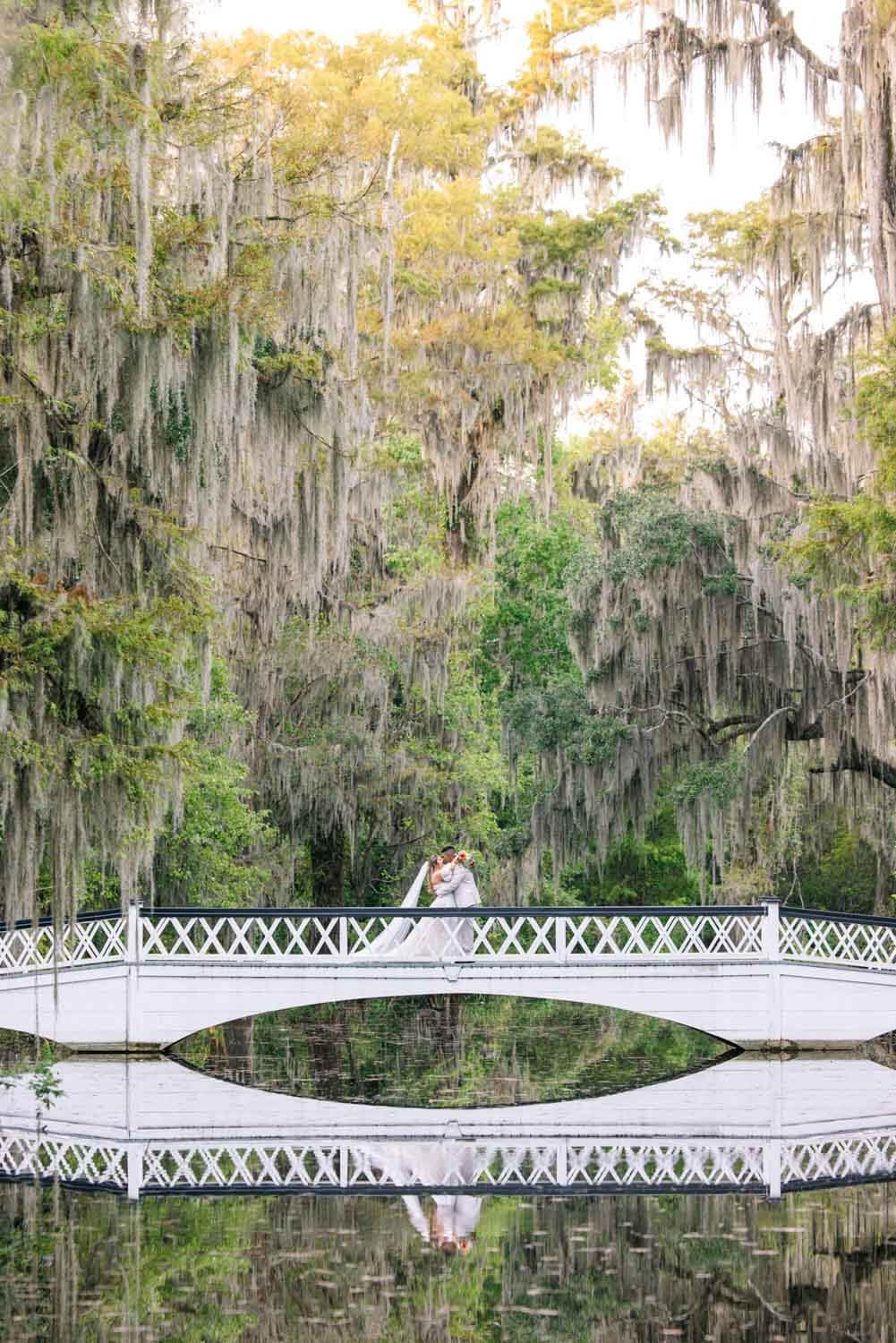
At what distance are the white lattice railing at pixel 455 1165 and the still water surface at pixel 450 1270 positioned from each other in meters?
0.44

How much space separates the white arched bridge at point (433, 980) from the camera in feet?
65.5

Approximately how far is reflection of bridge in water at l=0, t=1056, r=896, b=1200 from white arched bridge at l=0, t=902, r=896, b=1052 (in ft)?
8.68

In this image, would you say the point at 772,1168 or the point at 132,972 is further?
the point at 132,972

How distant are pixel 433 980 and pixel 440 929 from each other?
31.8 inches

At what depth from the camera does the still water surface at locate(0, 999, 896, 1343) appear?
25.0 feet

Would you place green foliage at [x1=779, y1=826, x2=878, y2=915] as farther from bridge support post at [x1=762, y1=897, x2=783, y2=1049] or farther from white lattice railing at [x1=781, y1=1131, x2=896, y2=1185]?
white lattice railing at [x1=781, y1=1131, x2=896, y2=1185]

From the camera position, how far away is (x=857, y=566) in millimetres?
16500

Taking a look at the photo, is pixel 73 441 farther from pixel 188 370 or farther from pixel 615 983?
pixel 615 983

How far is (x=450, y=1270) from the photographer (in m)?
8.64

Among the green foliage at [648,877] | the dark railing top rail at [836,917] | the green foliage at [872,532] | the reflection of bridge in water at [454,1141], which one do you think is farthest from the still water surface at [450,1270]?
the green foliage at [648,877]

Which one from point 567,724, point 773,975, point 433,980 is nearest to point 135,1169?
point 433,980

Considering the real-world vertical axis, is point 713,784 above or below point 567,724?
below

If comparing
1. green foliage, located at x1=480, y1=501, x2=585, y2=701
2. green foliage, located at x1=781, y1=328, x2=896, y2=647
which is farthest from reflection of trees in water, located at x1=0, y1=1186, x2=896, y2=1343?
green foliage, located at x1=480, y1=501, x2=585, y2=701

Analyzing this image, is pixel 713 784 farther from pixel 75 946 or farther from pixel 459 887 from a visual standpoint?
pixel 75 946
